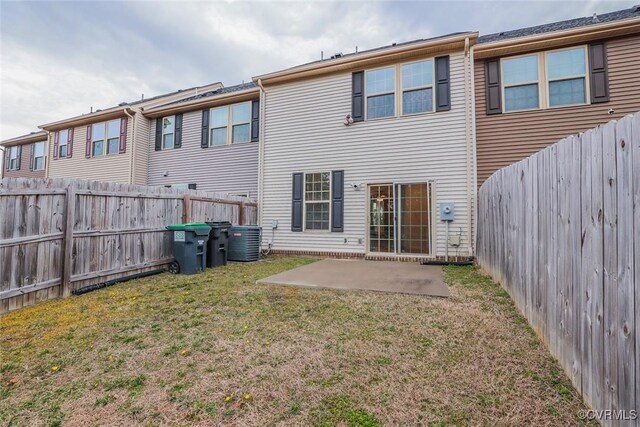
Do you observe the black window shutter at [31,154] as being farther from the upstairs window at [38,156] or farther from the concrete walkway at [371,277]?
the concrete walkway at [371,277]

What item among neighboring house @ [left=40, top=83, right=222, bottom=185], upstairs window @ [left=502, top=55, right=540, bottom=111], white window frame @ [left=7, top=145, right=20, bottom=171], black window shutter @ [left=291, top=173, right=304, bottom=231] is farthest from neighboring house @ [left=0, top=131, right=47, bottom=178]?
upstairs window @ [left=502, top=55, right=540, bottom=111]

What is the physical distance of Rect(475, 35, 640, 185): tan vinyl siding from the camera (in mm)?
6480

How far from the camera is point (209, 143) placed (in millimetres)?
10797

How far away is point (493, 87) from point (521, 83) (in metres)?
0.60

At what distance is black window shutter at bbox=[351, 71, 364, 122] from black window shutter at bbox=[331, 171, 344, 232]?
1613mm

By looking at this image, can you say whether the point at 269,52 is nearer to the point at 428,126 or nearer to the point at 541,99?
the point at 428,126

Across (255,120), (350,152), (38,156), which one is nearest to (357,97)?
Answer: (350,152)

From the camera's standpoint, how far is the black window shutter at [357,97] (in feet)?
26.8

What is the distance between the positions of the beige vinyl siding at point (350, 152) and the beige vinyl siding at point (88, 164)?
6537 millimetres

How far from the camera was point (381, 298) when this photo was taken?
4117 mm

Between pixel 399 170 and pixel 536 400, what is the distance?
634 cm

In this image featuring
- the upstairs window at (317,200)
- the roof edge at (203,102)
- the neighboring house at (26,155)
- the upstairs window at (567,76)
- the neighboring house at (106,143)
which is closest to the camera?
the upstairs window at (567,76)

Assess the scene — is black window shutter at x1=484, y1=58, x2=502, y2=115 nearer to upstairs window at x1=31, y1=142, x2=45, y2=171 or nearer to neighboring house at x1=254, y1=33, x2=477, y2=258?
neighboring house at x1=254, y1=33, x2=477, y2=258

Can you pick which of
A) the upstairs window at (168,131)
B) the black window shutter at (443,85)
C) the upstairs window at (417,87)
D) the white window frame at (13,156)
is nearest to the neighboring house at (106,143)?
the upstairs window at (168,131)
